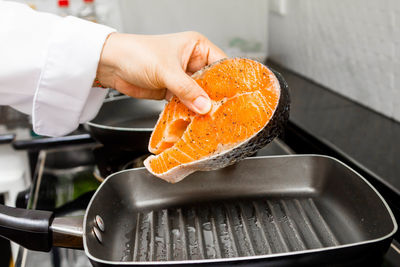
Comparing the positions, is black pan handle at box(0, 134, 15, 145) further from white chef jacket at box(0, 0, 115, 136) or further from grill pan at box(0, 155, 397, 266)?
grill pan at box(0, 155, 397, 266)

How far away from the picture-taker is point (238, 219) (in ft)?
2.50

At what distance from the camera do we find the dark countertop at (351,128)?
879 millimetres

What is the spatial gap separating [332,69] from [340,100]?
12 cm

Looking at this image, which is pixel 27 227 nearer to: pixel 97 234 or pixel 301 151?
pixel 97 234

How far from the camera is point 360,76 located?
120 centimetres

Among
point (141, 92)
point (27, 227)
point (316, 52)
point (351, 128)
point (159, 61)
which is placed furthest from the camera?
point (316, 52)

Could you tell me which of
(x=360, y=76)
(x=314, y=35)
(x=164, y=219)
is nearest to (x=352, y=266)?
(x=164, y=219)

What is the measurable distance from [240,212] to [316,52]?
32.6 inches

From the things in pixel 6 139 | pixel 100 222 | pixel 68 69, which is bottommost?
pixel 6 139

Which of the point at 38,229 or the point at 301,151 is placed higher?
the point at 38,229

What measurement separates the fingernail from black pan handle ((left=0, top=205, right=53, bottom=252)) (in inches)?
11.0

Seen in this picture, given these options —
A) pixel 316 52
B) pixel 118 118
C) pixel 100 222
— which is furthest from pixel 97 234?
pixel 316 52

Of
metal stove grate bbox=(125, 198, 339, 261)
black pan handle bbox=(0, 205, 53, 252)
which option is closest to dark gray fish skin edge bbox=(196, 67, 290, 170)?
metal stove grate bbox=(125, 198, 339, 261)

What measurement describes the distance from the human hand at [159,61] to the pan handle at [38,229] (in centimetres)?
27
